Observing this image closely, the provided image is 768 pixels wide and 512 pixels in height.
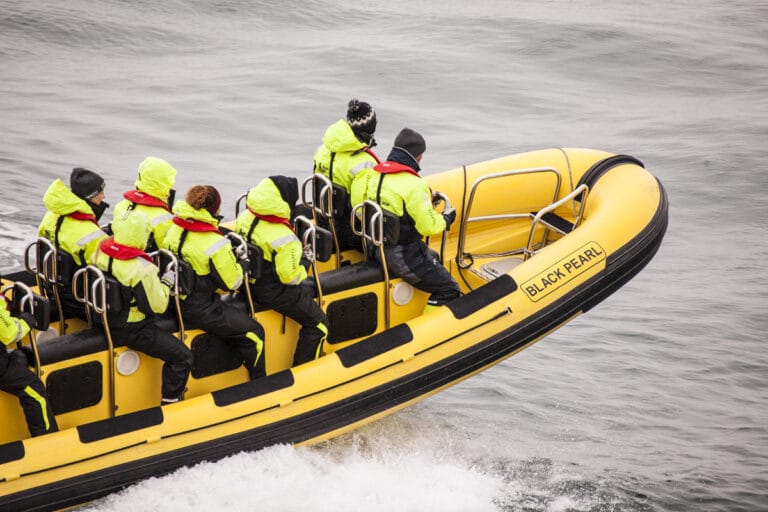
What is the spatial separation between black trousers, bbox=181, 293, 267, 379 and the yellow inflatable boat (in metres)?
0.10

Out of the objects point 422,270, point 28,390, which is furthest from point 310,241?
point 28,390

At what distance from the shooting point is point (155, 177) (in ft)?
16.6

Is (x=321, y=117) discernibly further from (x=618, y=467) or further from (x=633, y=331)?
(x=618, y=467)

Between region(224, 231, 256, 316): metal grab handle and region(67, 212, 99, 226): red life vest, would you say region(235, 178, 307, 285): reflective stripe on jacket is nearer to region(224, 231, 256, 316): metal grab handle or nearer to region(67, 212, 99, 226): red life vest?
region(224, 231, 256, 316): metal grab handle

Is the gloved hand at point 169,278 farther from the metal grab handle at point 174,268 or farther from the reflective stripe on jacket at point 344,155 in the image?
the reflective stripe on jacket at point 344,155

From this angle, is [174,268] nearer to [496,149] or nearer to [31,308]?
[31,308]

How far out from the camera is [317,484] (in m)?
5.41

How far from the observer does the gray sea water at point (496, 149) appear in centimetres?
606

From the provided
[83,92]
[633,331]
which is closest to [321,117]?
[83,92]


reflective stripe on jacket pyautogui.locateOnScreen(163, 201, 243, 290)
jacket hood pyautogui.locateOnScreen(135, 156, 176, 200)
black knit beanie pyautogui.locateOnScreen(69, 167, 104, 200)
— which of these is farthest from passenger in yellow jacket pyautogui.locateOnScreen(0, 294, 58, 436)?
jacket hood pyautogui.locateOnScreen(135, 156, 176, 200)

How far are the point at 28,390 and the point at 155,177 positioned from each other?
3.83 ft

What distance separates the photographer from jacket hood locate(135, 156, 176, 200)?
5.04 meters

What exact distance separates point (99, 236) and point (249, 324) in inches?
33.5

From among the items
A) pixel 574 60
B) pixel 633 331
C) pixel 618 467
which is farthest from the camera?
pixel 574 60
